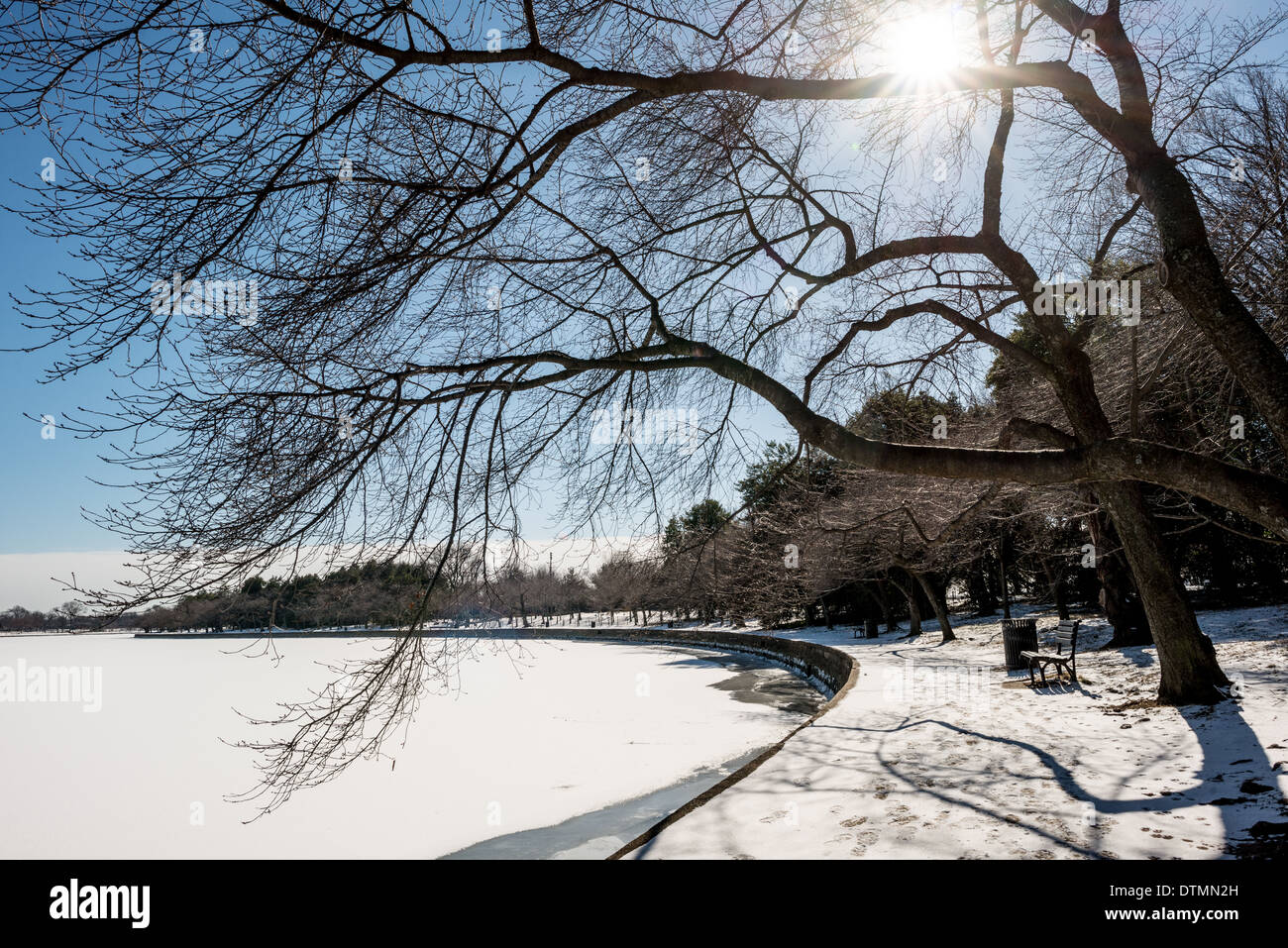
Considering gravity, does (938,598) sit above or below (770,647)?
above

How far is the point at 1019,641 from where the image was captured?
1315 centimetres

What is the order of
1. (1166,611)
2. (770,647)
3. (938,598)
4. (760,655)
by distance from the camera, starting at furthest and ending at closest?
(760,655), (770,647), (938,598), (1166,611)

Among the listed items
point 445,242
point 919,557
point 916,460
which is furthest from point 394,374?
point 919,557

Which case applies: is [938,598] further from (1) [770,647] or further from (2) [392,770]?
(2) [392,770]

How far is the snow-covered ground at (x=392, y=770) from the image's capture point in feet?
32.1

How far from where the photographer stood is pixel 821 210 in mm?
7898

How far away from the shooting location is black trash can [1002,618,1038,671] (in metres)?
13.0

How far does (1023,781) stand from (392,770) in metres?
9.27

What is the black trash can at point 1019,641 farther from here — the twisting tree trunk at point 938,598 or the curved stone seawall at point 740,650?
the twisting tree trunk at point 938,598

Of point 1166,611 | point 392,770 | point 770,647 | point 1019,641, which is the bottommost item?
point 770,647

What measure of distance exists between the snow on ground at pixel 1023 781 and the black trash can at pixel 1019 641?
2.29 meters

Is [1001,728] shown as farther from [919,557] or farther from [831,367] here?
[919,557]

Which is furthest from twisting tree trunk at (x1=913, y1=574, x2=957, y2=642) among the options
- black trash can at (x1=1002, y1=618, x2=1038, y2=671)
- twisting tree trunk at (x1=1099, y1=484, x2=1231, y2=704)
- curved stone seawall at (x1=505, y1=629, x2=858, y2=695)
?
twisting tree trunk at (x1=1099, y1=484, x2=1231, y2=704)

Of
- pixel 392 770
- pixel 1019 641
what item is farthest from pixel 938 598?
pixel 392 770
